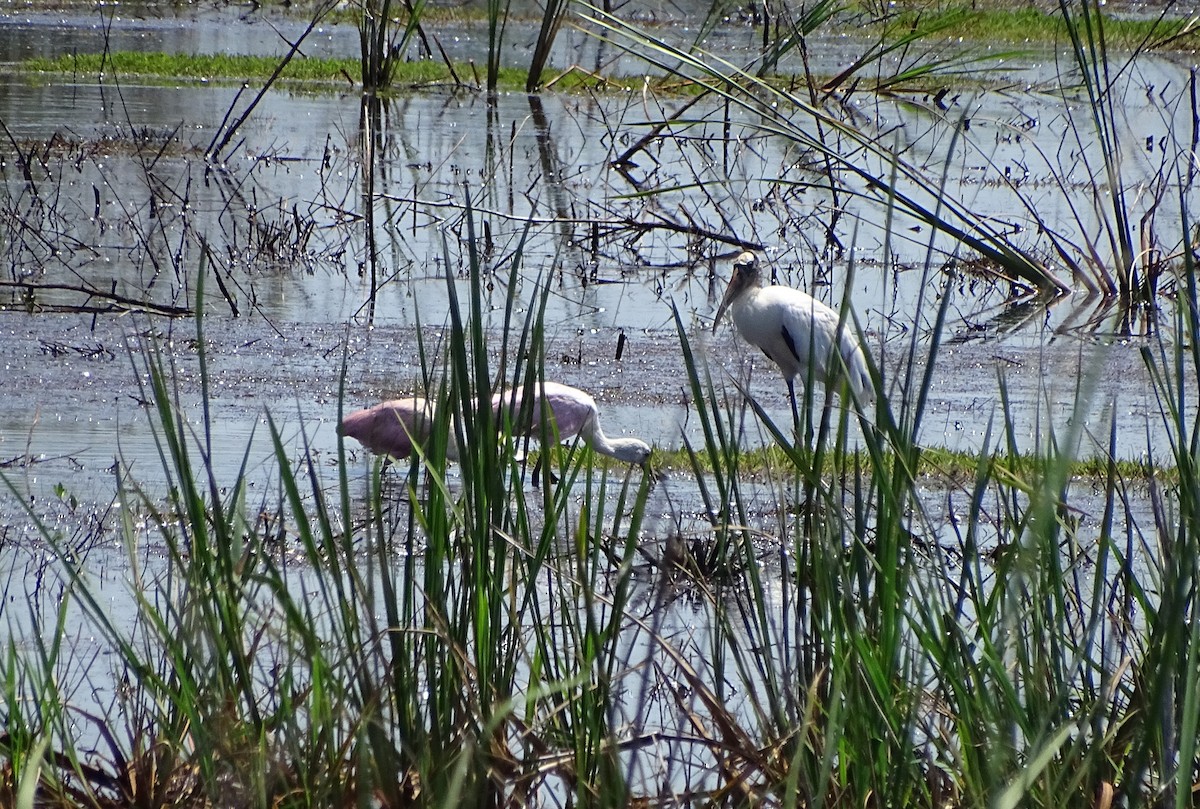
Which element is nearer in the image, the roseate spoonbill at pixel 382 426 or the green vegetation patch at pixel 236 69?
the roseate spoonbill at pixel 382 426

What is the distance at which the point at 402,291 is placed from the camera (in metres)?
6.93

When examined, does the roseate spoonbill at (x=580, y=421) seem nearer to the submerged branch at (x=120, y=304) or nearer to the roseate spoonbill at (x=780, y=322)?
the roseate spoonbill at (x=780, y=322)

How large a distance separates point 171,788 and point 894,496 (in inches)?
40.6

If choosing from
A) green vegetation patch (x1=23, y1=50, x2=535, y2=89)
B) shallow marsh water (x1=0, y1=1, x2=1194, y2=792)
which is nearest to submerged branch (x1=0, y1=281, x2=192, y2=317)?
shallow marsh water (x1=0, y1=1, x2=1194, y2=792)

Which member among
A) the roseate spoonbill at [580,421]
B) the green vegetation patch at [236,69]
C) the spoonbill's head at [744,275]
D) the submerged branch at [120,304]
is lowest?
the roseate spoonbill at [580,421]

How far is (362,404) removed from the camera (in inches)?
209

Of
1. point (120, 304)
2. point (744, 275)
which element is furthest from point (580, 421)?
point (120, 304)

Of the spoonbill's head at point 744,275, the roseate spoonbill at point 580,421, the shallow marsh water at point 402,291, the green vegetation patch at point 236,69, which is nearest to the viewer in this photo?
the shallow marsh water at point 402,291

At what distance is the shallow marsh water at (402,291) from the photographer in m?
4.44

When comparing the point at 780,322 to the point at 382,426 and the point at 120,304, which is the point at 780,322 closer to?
the point at 382,426

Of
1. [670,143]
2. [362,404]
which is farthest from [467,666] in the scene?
[670,143]

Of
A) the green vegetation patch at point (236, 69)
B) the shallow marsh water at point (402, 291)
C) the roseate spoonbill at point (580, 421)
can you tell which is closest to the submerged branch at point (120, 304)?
the shallow marsh water at point (402, 291)

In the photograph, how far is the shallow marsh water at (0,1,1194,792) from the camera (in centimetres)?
444

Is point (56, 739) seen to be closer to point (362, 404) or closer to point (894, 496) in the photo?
point (894, 496)
